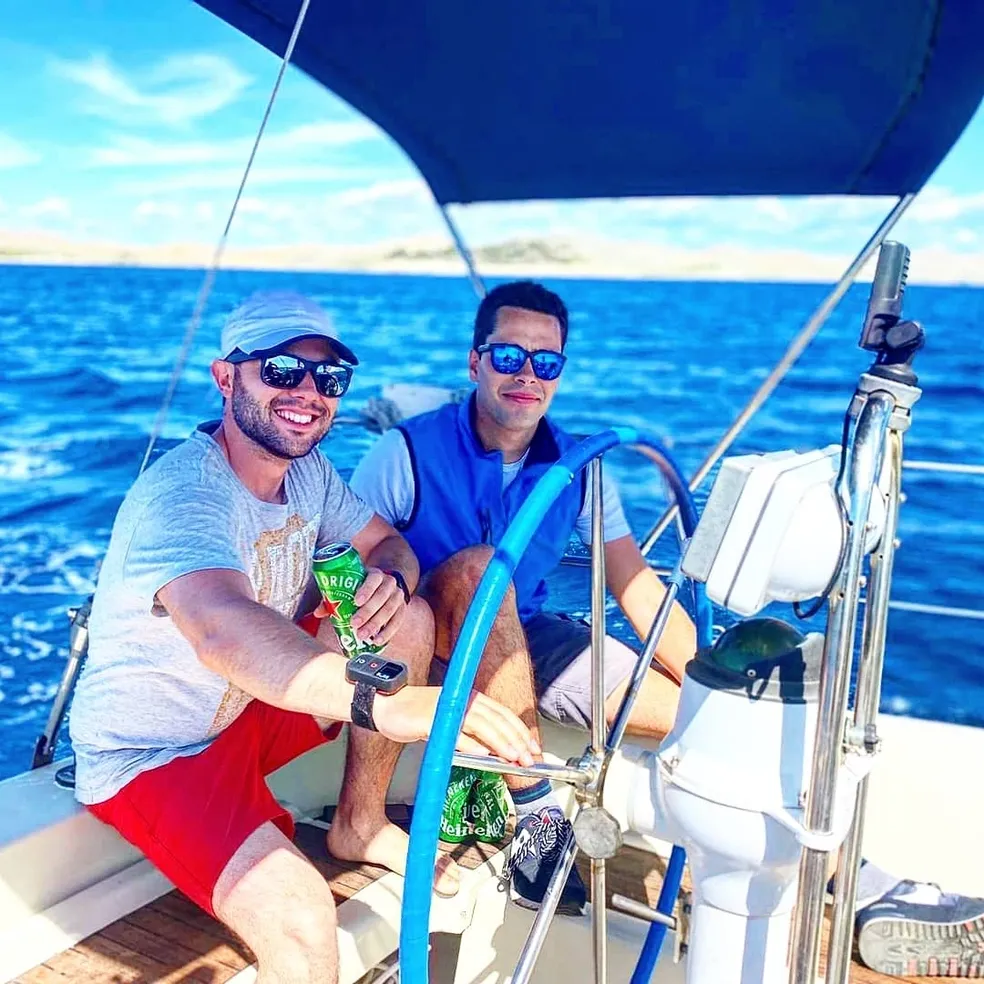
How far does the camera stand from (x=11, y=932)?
4.86 feet

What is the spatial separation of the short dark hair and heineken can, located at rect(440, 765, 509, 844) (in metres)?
0.85

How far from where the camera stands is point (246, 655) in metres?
1.18

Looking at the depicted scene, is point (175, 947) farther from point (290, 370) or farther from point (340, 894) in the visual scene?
point (290, 370)

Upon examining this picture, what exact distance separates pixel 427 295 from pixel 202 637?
38.8m

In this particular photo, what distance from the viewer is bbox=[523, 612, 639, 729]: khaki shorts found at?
196 cm

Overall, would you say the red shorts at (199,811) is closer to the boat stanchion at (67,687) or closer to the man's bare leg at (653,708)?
the boat stanchion at (67,687)

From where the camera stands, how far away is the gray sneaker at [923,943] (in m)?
1.63

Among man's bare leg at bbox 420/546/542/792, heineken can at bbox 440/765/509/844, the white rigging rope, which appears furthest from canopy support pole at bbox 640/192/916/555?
the white rigging rope

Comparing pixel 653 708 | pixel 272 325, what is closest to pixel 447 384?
pixel 653 708

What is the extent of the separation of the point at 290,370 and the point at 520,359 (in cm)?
53

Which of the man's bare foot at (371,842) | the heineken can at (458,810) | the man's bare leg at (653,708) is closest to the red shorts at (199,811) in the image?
the man's bare foot at (371,842)

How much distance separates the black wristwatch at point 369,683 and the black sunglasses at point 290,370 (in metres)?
0.60

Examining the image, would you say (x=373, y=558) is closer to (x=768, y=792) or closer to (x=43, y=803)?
(x=43, y=803)

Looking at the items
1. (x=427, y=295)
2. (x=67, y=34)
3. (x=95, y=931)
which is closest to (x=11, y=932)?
(x=95, y=931)
